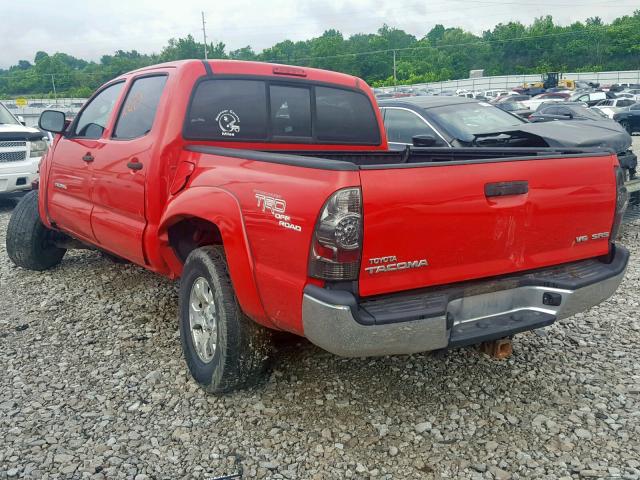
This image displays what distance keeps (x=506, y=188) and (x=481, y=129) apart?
5.36 meters

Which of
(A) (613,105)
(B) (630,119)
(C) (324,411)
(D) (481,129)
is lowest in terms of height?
(A) (613,105)

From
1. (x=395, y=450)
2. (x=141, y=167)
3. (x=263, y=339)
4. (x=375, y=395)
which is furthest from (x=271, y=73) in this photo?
(x=395, y=450)

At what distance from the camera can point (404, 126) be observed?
26.5 ft

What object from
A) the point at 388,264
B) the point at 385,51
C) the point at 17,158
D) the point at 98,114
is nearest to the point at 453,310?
the point at 388,264

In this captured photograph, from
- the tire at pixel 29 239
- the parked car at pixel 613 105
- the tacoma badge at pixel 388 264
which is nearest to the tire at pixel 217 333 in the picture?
the tacoma badge at pixel 388 264

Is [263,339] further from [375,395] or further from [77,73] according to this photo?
[77,73]

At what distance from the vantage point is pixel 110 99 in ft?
15.9

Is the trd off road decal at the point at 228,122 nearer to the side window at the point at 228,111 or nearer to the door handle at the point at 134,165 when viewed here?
the side window at the point at 228,111

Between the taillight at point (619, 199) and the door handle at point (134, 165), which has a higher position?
the door handle at point (134, 165)

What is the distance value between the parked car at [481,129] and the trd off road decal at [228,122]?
3196mm

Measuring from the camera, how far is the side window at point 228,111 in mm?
3979

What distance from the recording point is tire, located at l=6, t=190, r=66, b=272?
5891 millimetres

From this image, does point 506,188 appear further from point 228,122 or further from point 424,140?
point 424,140

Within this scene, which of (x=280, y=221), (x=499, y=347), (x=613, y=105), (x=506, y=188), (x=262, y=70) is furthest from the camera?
(x=613, y=105)
